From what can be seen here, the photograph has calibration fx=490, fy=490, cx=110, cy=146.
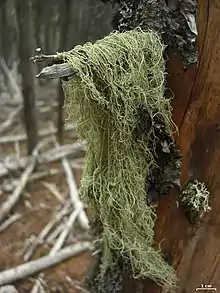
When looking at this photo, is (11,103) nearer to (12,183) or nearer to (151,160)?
(12,183)

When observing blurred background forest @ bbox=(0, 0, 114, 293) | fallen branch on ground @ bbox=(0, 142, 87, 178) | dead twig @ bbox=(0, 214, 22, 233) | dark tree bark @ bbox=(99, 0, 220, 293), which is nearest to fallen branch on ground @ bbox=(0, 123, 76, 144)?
blurred background forest @ bbox=(0, 0, 114, 293)

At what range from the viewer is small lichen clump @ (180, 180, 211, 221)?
109cm

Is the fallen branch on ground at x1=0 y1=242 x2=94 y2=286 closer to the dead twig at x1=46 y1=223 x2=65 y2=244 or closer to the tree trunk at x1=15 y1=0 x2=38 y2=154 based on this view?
the dead twig at x1=46 y1=223 x2=65 y2=244

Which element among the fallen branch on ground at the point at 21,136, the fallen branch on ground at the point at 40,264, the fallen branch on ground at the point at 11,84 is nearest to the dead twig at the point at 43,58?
the fallen branch on ground at the point at 40,264

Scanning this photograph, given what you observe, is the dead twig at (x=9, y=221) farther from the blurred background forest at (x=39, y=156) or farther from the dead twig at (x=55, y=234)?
the dead twig at (x=55, y=234)

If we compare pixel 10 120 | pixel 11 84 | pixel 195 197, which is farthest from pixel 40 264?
pixel 11 84

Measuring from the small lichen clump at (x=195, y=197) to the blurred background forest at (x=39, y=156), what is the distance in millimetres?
979

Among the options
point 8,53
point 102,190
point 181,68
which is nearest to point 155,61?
point 181,68

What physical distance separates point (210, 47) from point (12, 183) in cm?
176

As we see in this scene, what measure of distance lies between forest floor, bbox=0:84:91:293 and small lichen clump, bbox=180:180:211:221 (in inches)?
38.2

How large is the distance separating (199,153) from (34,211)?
1485mm

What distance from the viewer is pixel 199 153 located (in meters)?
1.05

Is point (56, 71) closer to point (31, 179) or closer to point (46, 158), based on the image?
point (31, 179)

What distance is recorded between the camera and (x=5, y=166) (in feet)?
8.57
